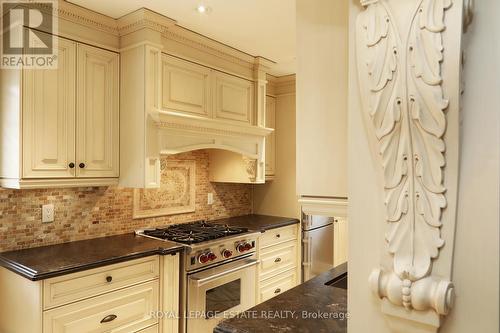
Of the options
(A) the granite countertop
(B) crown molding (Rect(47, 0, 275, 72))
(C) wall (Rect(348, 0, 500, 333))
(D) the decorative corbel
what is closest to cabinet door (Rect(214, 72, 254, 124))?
(B) crown molding (Rect(47, 0, 275, 72))

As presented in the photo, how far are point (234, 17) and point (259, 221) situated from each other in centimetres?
204

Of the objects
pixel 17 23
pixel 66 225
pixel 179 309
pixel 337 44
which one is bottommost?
pixel 179 309

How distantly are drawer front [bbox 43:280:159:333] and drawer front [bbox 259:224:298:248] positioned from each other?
1.26m

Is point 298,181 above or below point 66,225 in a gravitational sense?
above

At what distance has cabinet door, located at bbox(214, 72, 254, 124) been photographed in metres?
2.99

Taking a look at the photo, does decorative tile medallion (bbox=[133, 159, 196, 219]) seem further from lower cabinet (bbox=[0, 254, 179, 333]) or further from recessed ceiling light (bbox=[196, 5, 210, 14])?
recessed ceiling light (bbox=[196, 5, 210, 14])

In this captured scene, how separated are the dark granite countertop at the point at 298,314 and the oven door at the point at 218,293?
3.56 feet

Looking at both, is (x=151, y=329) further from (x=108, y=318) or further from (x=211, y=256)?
(x=211, y=256)

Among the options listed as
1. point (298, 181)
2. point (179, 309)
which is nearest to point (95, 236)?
point (179, 309)

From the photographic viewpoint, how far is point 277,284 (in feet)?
11.6

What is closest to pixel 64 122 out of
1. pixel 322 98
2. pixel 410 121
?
pixel 322 98

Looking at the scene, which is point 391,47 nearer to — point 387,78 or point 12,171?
point 387,78

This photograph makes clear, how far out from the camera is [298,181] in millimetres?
1160

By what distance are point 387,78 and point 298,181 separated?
0.47 meters
